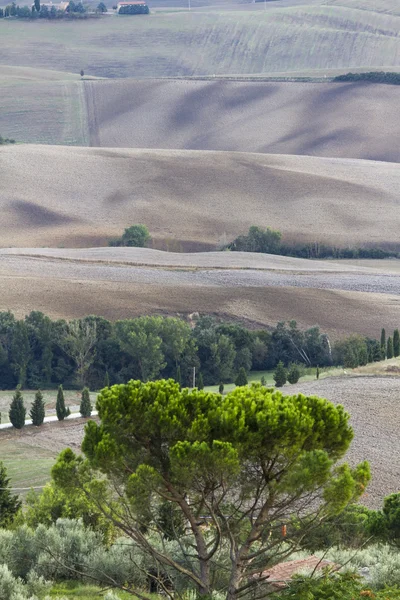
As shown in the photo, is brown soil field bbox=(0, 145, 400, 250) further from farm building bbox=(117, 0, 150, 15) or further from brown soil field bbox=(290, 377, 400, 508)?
farm building bbox=(117, 0, 150, 15)

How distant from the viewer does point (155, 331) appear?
185 feet

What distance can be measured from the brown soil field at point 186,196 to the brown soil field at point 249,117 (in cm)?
1311

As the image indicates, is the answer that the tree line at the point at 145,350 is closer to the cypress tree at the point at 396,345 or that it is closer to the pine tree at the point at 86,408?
the cypress tree at the point at 396,345

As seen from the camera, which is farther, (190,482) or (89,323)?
(89,323)

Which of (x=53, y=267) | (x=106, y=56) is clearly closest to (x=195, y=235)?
(x=53, y=267)

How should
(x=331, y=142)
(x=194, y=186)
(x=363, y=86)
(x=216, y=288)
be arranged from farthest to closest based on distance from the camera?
(x=363, y=86)
(x=331, y=142)
(x=194, y=186)
(x=216, y=288)

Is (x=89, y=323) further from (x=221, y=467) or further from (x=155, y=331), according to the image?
(x=221, y=467)

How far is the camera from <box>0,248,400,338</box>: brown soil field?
207 ft

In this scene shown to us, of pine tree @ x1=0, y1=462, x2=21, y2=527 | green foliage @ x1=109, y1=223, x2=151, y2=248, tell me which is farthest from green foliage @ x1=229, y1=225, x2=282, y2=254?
pine tree @ x1=0, y1=462, x2=21, y2=527

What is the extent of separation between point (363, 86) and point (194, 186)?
4583cm

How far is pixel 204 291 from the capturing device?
67.8 metres

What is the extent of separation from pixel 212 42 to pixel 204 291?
122 meters

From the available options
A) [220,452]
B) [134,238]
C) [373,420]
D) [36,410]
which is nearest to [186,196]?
[134,238]

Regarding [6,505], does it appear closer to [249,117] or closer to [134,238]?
[134,238]
